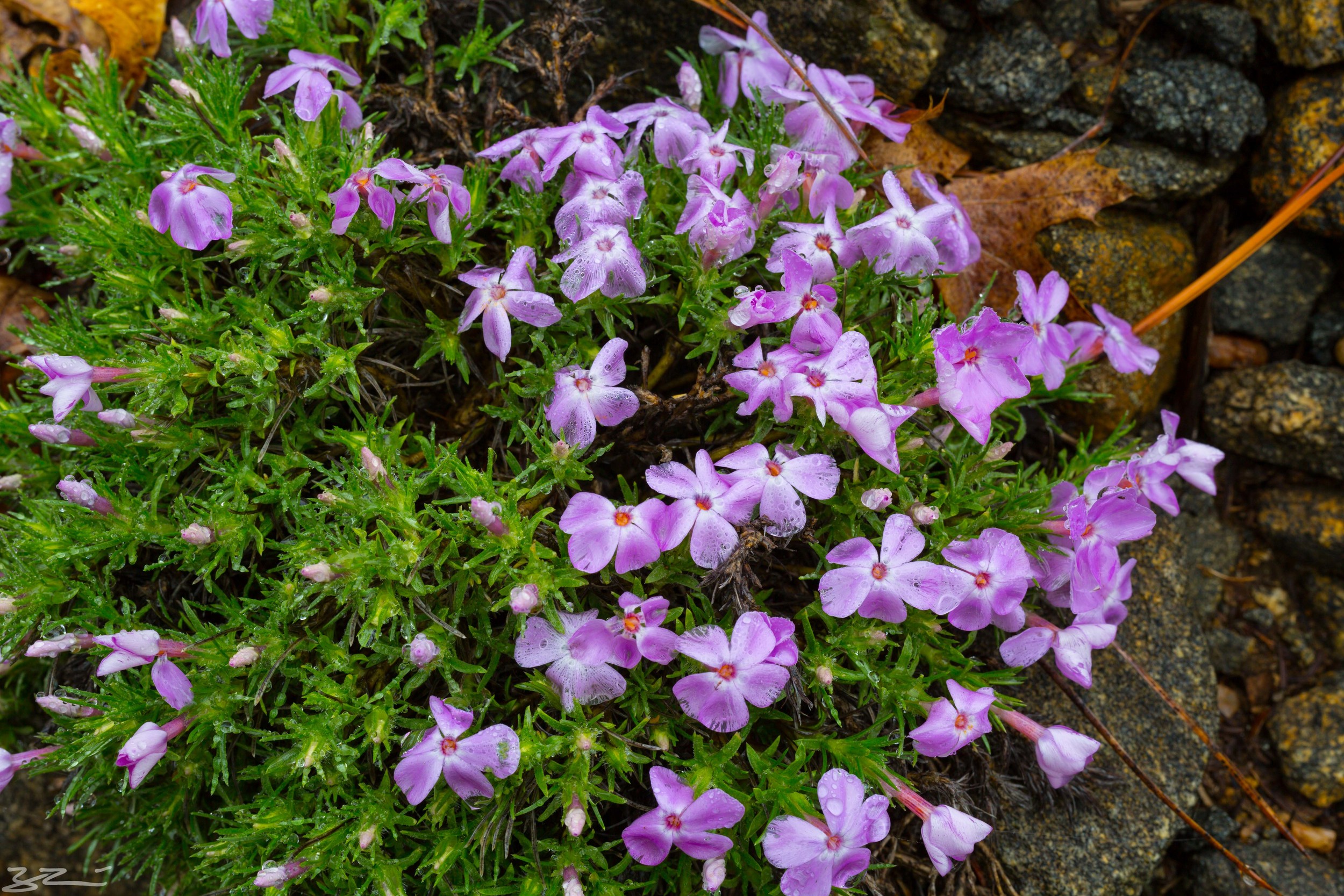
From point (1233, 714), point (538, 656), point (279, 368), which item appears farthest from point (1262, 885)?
point (279, 368)

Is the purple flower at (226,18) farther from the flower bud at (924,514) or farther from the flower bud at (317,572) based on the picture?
the flower bud at (924,514)

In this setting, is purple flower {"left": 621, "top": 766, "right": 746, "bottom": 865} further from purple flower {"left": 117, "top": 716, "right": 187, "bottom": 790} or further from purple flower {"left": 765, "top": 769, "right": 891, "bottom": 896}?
purple flower {"left": 117, "top": 716, "right": 187, "bottom": 790}

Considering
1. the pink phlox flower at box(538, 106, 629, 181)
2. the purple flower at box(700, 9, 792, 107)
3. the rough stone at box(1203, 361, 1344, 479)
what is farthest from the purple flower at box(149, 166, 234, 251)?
the rough stone at box(1203, 361, 1344, 479)

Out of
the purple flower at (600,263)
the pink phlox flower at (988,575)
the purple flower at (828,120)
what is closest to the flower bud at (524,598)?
the purple flower at (600,263)

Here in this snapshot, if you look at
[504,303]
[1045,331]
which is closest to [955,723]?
[1045,331]

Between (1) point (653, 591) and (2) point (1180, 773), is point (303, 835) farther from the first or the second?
(2) point (1180, 773)
